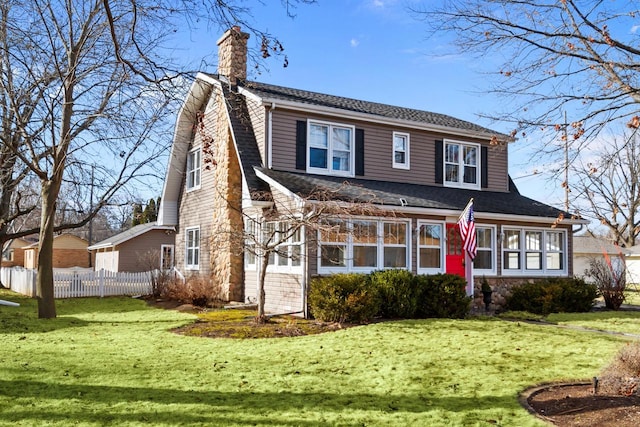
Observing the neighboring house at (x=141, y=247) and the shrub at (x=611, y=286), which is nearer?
the shrub at (x=611, y=286)

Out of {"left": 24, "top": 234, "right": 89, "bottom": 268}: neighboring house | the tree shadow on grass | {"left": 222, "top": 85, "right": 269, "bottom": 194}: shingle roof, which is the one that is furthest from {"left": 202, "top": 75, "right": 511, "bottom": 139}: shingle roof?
{"left": 24, "top": 234, "right": 89, "bottom": 268}: neighboring house

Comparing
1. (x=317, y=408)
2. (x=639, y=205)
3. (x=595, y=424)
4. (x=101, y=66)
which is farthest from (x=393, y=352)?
(x=639, y=205)

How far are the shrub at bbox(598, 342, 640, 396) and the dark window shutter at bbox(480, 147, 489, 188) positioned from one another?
→ 528 inches

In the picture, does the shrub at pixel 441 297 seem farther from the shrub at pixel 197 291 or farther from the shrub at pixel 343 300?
the shrub at pixel 197 291

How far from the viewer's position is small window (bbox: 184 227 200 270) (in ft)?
64.9

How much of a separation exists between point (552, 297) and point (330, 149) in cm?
770

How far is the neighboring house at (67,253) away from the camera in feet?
138

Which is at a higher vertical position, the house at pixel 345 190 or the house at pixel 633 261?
the house at pixel 345 190

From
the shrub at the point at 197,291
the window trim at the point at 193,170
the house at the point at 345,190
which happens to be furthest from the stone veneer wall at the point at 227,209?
the window trim at the point at 193,170

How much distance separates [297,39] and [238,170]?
1033 centimetres

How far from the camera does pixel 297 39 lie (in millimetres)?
7367

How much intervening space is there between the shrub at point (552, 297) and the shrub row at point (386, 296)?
3.16m

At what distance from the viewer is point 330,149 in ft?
55.0

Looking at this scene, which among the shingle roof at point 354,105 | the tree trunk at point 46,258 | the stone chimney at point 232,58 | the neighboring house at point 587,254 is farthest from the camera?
the neighboring house at point 587,254
